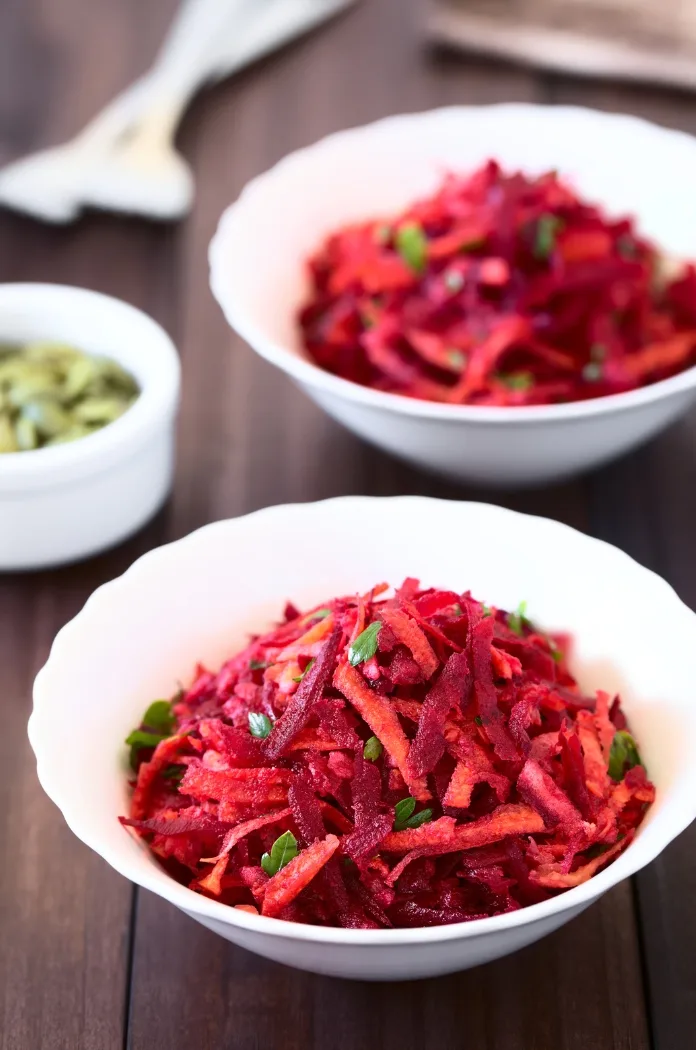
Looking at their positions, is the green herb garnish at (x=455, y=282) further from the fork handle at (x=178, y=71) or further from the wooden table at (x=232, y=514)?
the fork handle at (x=178, y=71)

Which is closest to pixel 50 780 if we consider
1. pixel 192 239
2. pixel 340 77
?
pixel 192 239

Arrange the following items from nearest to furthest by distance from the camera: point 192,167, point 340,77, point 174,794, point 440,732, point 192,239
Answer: point 440,732, point 174,794, point 192,239, point 192,167, point 340,77

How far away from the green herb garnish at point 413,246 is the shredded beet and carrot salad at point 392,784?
784 mm

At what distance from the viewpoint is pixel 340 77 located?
2.90 m

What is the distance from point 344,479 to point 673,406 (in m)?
0.52

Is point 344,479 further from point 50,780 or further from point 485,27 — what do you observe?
point 485,27

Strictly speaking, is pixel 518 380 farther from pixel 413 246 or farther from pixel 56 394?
pixel 56 394

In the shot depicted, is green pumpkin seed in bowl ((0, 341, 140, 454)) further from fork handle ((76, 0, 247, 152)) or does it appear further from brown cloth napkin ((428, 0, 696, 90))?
brown cloth napkin ((428, 0, 696, 90))

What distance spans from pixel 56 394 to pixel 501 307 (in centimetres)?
68

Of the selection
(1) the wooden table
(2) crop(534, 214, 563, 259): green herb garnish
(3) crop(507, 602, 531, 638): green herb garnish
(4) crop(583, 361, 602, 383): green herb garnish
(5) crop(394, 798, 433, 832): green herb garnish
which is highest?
(2) crop(534, 214, 563, 259): green herb garnish

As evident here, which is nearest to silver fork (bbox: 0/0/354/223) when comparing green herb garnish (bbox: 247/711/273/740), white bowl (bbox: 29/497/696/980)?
white bowl (bbox: 29/497/696/980)

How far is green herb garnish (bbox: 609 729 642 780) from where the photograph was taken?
1.30 meters

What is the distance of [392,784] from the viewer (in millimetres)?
1190

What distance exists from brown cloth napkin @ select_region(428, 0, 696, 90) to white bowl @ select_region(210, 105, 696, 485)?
2.44ft
